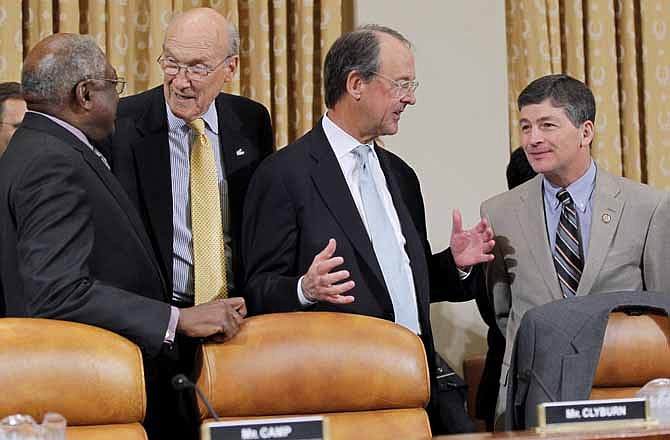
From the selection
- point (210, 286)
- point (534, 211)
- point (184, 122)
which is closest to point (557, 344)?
point (534, 211)

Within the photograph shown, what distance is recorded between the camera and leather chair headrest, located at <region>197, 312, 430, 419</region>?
2.55 metres

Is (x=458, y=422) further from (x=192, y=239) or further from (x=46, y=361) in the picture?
(x=46, y=361)

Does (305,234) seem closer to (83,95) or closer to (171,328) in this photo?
(171,328)

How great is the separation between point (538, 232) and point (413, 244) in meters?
0.42

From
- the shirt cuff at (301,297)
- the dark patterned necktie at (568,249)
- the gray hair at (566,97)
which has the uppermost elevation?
the gray hair at (566,97)

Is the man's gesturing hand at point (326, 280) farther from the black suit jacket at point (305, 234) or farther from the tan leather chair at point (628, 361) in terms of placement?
the tan leather chair at point (628, 361)

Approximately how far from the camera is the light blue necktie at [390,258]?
322 cm

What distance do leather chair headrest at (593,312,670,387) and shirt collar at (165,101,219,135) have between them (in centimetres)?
127

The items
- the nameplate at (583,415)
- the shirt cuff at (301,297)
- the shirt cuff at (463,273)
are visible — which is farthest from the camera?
the shirt cuff at (463,273)

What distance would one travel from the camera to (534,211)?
351cm

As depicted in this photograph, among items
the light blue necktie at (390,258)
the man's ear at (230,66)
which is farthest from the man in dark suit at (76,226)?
the light blue necktie at (390,258)

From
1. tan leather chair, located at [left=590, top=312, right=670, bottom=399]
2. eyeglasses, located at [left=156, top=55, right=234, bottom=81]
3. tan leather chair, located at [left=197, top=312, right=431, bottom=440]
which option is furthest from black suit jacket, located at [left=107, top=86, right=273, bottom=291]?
tan leather chair, located at [left=590, top=312, right=670, bottom=399]

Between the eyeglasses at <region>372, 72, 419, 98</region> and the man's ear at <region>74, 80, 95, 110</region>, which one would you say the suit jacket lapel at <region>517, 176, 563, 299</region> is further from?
the man's ear at <region>74, 80, 95, 110</region>

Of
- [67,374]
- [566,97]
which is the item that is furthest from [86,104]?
[566,97]
